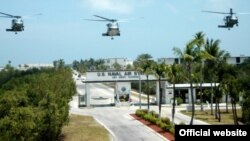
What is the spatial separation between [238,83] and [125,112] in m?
22.6

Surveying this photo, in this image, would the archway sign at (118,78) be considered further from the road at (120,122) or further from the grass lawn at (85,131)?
the grass lawn at (85,131)

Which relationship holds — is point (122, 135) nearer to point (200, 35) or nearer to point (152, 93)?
point (200, 35)

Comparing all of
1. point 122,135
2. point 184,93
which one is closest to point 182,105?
point 184,93

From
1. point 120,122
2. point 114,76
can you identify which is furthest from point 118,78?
point 120,122

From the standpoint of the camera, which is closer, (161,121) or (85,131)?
(85,131)

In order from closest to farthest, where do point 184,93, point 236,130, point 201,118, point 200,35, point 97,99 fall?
point 236,130 → point 200,35 → point 201,118 → point 184,93 → point 97,99

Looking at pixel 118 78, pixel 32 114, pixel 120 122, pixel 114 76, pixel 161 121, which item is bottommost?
pixel 120 122

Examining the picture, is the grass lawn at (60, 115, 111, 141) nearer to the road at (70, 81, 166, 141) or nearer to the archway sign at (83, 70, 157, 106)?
the road at (70, 81, 166, 141)

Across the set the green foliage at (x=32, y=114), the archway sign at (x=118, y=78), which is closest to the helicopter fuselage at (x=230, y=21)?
the green foliage at (x=32, y=114)

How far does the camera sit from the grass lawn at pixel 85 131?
4531 centimetres

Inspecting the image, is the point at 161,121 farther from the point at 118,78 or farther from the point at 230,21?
the point at 118,78

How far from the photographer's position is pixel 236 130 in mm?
16125

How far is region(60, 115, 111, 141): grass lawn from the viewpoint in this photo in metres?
45.3

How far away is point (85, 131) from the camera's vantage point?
49.1 m
